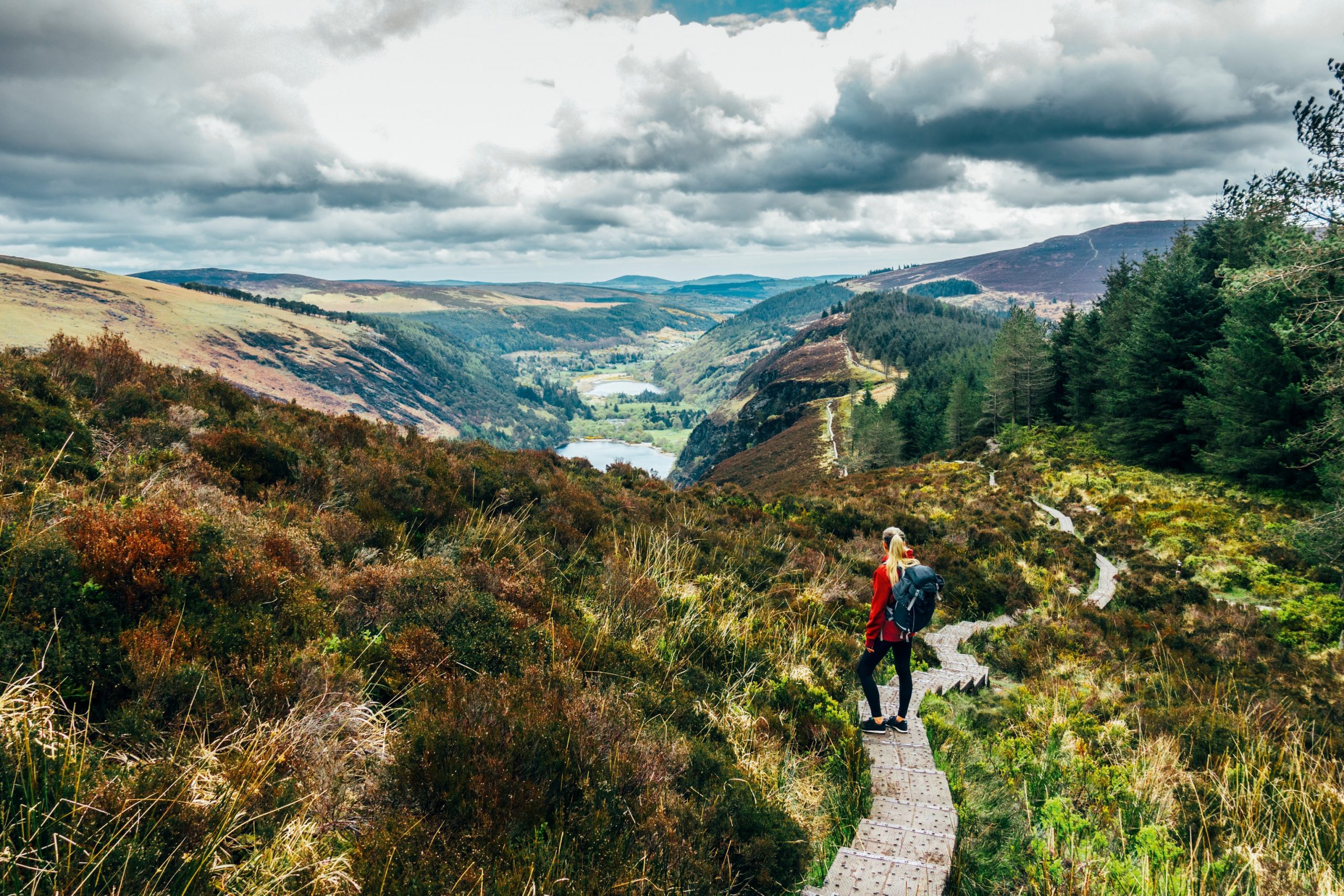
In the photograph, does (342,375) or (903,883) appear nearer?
(903,883)

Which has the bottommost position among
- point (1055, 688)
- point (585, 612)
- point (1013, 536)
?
point (1013, 536)

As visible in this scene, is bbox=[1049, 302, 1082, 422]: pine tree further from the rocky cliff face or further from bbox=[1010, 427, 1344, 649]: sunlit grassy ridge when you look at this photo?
the rocky cliff face

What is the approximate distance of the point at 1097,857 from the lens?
384 cm

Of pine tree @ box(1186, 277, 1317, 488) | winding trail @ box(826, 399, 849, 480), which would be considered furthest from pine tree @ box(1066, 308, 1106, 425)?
pine tree @ box(1186, 277, 1317, 488)

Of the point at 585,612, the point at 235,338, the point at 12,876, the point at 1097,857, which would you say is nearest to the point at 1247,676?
the point at 1097,857

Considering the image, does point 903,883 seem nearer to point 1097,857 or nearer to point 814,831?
point 814,831

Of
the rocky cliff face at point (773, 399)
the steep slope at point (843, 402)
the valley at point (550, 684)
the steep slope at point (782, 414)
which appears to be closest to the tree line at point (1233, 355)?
the valley at point (550, 684)

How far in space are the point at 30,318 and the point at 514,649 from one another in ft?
611

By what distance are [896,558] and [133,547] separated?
21.4 ft

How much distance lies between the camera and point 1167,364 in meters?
30.4

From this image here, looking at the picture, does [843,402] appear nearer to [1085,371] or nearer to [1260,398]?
[1085,371]

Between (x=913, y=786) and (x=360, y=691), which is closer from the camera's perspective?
(x=360, y=691)

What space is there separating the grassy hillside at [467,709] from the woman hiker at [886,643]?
438 mm

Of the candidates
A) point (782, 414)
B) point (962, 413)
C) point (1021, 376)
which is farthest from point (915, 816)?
point (782, 414)
